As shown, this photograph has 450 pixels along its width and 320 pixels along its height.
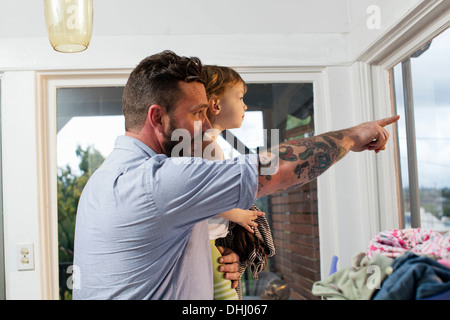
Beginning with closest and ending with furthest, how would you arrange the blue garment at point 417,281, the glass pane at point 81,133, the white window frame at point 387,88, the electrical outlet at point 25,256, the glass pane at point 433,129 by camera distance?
the blue garment at point 417,281, the glass pane at point 433,129, the white window frame at point 387,88, the electrical outlet at point 25,256, the glass pane at point 81,133

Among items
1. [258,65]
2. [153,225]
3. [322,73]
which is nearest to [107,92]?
[258,65]

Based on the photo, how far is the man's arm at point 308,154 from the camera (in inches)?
37.2

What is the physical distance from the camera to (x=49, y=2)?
3.48ft

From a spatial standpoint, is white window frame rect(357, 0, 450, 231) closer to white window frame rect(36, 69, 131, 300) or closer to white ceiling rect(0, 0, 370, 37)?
white ceiling rect(0, 0, 370, 37)

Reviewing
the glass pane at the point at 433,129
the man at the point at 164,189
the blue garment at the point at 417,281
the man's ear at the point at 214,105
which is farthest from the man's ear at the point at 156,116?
the glass pane at the point at 433,129

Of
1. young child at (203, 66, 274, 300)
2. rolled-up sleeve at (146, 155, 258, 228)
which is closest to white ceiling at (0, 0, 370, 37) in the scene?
young child at (203, 66, 274, 300)

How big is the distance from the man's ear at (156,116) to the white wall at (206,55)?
3.08 feet

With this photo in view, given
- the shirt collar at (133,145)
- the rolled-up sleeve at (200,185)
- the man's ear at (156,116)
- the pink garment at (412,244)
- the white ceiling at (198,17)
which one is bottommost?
the pink garment at (412,244)

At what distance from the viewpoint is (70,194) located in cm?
200

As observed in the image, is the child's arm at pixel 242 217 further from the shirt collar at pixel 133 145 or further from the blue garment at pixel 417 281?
the blue garment at pixel 417 281

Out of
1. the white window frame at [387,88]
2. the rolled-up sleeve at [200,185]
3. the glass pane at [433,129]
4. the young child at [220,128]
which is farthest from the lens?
the white window frame at [387,88]

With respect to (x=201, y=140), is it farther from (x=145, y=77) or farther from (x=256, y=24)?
(x=256, y=24)

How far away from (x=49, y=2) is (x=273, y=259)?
1.38 metres

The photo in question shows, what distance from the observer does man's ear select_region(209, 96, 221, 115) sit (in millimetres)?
1499
